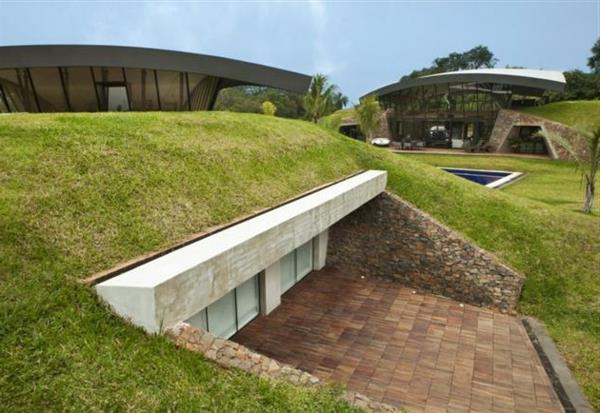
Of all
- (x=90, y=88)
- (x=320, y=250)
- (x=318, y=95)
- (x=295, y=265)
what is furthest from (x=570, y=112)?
(x=90, y=88)

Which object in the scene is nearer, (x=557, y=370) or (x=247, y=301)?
(x=557, y=370)

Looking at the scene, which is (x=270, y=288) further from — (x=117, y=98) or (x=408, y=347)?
(x=117, y=98)

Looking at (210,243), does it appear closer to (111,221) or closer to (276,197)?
(111,221)

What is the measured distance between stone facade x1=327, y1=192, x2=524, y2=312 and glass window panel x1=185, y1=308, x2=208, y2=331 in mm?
7631

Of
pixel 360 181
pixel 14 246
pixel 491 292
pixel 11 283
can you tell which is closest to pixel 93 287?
pixel 11 283

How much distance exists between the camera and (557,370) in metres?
9.50

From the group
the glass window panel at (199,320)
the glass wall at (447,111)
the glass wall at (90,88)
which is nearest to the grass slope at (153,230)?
the glass window panel at (199,320)

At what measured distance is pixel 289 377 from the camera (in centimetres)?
626

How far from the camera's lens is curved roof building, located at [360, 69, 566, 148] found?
129ft

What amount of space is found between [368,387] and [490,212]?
9516 mm

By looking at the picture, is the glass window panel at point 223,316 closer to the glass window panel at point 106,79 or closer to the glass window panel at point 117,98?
the glass window panel at point 106,79

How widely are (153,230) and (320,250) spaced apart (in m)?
8.06

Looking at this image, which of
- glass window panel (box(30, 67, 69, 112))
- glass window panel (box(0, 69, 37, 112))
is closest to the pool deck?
glass window panel (box(30, 67, 69, 112))

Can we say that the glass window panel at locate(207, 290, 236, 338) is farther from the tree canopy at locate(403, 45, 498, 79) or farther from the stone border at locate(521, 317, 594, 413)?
the tree canopy at locate(403, 45, 498, 79)
